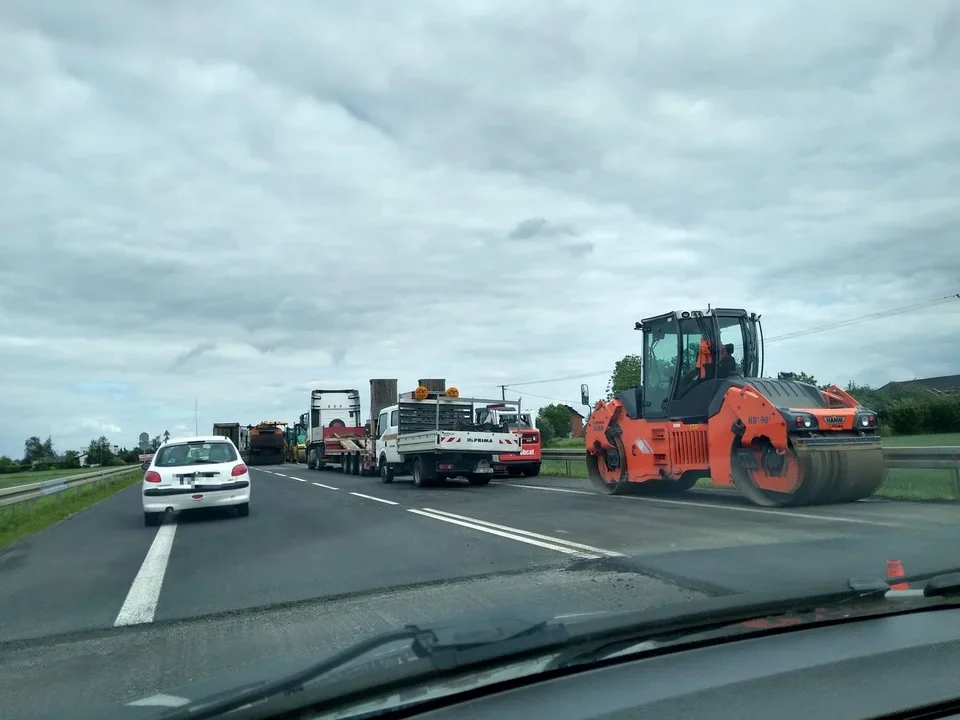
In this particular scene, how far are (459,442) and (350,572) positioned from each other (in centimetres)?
1350

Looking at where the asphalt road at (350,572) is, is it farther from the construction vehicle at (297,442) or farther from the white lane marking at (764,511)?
the construction vehicle at (297,442)

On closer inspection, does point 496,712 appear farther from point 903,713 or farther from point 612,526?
point 612,526

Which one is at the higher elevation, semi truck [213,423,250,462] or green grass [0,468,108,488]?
semi truck [213,423,250,462]

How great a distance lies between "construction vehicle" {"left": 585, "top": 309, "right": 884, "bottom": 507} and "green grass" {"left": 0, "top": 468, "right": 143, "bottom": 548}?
11065 millimetres

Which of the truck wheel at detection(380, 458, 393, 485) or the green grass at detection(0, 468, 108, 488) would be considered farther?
the green grass at detection(0, 468, 108, 488)

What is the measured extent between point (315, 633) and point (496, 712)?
145 inches

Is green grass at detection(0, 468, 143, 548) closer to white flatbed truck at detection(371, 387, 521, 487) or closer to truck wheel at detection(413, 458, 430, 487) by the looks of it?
white flatbed truck at detection(371, 387, 521, 487)

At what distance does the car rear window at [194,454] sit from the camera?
14453mm

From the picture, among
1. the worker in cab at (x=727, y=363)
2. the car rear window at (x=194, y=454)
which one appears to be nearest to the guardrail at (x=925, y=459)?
the worker in cab at (x=727, y=363)

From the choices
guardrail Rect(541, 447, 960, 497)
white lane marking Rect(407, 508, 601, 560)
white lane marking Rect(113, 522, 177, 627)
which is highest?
guardrail Rect(541, 447, 960, 497)

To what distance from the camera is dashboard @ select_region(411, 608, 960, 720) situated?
7.09 ft

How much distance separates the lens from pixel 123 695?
14.4 feet

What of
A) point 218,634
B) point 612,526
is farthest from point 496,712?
point 612,526

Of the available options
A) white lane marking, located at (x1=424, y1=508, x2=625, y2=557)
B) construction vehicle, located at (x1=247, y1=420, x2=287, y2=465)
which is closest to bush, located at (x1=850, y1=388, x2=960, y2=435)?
white lane marking, located at (x1=424, y1=508, x2=625, y2=557)
